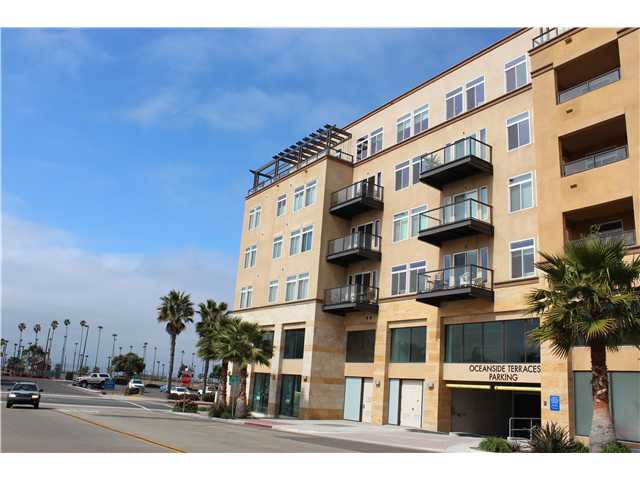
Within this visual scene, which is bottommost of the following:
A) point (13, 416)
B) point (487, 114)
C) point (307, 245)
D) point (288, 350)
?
point (13, 416)

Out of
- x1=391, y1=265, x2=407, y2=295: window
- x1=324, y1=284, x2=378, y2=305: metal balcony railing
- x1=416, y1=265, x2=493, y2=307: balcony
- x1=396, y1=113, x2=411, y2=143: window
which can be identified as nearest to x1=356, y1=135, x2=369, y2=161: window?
x1=396, y1=113, x2=411, y2=143: window

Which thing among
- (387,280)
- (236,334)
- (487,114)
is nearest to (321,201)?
(387,280)

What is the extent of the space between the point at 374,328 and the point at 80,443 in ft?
72.7

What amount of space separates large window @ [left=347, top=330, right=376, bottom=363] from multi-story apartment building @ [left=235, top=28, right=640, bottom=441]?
114mm

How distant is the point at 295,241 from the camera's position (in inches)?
1638

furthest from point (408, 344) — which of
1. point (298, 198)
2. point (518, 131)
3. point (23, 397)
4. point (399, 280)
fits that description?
point (23, 397)

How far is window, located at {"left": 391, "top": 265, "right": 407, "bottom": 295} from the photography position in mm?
33825

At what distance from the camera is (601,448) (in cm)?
1622

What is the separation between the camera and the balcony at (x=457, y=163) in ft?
96.1

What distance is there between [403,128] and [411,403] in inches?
688

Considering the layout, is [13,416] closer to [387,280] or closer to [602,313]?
[387,280]

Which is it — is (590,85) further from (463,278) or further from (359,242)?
(359,242)

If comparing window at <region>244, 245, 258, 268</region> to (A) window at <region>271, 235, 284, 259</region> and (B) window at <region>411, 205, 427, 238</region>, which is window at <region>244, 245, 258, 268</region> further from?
(B) window at <region>411, 205, 427, 238</region>

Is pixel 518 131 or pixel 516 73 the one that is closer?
pixel 518 131
